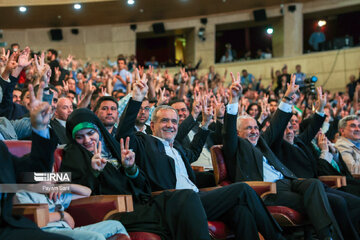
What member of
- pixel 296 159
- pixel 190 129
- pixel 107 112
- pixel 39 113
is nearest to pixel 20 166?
pixel 39 113

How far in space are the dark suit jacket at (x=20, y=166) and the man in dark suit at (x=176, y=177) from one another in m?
0.83

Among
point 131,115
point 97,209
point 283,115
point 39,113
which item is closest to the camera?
point 39,113

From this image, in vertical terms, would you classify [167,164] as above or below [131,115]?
below

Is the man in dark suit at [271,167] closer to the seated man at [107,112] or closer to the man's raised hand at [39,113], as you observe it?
the seated man at [107,112]

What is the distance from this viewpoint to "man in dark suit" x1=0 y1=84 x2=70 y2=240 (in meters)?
1.76

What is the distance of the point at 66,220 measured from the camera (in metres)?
2.03

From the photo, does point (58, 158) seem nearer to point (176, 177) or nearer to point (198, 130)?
point (176, 177)

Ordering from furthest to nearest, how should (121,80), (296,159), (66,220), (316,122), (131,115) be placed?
(121,80) < (316,122) < (296,159) < (131,115) < (66,220)

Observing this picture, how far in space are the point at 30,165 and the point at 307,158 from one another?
8.34 feet

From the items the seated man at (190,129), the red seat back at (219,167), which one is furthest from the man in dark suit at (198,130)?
the red seat back at (219,167)

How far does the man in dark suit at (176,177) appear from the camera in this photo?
258 cm

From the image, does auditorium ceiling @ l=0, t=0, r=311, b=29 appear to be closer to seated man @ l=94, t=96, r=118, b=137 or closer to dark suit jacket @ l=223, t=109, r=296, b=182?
seated man @ l=94, t=96, r=118, b=137

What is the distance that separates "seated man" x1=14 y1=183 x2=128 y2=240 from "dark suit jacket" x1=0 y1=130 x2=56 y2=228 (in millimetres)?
149
